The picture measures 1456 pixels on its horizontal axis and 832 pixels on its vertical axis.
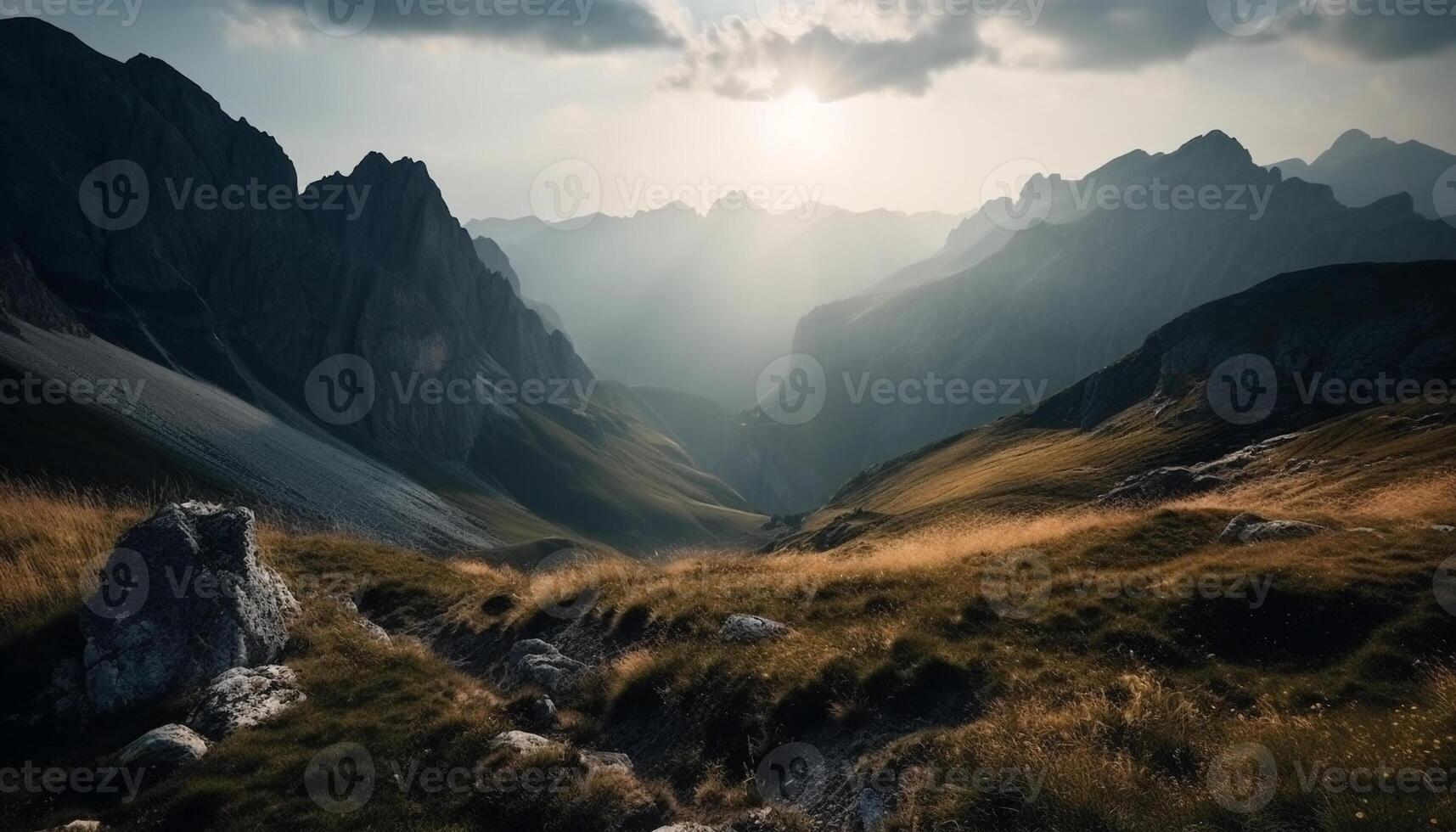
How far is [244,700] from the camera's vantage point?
44.3 ft

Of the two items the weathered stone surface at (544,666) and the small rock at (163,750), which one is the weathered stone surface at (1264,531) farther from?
the small rock at (163,750)

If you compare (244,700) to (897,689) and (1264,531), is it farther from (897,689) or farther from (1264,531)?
(1264,531)

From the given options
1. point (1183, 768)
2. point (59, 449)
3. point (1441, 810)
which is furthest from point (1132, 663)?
point (59, 449)

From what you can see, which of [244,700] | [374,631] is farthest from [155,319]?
[244,700]

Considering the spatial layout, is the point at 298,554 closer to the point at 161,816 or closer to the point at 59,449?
the point at 161,816

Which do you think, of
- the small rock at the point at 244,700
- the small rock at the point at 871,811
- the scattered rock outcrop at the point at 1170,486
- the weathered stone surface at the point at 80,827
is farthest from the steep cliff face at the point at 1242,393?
the weathered stone surface at the point at 80,827

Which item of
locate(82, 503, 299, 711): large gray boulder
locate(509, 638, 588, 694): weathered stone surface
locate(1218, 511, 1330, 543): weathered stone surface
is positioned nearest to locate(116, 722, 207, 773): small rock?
locate(82, 503, 299, 711): large gray boulder

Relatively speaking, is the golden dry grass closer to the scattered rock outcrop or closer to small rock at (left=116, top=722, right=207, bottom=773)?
small rock at (left=116, top=722, right=207, bottom=773)

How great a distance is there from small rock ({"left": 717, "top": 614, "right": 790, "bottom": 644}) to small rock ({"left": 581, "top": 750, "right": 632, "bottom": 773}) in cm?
359

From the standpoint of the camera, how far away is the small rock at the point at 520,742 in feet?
38.8

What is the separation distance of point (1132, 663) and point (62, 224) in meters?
221

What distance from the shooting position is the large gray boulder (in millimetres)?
13891

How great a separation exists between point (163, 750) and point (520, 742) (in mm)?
5900

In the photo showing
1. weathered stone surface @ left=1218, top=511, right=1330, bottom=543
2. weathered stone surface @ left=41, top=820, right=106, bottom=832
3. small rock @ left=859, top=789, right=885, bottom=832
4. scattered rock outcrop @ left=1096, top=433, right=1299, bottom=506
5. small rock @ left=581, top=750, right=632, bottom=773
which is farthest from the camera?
scattered rock outcrop @ left=1096, top=433, right=1299, bottom=506
